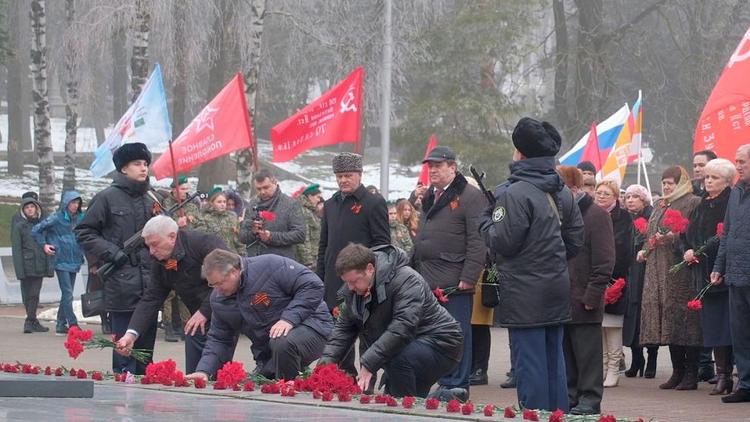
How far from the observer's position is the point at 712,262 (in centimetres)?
1177

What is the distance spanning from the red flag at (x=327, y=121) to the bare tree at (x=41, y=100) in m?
15.0

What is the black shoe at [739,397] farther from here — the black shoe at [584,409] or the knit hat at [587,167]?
the knit hat at [587,167]

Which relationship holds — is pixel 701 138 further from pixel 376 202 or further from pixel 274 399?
pixel 274 399

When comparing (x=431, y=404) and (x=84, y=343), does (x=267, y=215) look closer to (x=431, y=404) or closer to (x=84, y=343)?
(x=84, y=343)

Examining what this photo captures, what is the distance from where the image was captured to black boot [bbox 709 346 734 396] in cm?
1174

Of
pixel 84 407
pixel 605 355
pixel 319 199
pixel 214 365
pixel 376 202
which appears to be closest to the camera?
pixel 84 407

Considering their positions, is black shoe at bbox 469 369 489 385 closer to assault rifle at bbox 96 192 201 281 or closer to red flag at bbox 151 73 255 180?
assault rifle at bbox 96 192 201 281

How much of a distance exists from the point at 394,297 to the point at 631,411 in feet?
7.87

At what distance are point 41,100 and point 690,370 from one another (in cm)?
2372

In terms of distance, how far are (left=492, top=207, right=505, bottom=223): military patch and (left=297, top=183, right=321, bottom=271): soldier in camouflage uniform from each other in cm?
765

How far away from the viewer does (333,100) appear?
18.8m

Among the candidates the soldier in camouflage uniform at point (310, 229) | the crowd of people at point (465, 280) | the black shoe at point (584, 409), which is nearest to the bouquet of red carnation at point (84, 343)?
the crowd of people at point (465, 280)

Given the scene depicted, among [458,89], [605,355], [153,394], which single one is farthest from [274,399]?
[458,89]

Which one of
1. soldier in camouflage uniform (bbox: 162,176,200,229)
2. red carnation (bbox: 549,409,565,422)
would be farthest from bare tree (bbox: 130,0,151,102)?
red carnation (bbox: 549,409,565,422)
